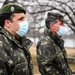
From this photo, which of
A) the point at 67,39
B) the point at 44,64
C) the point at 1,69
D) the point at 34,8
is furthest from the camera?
the point at 67,39

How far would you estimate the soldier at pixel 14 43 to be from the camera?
160 inches

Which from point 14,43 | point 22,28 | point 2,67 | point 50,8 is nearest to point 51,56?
point 22,28

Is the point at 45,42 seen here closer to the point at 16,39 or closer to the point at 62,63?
the point at 62,63

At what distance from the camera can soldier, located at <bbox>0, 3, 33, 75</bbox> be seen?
13.4 ft

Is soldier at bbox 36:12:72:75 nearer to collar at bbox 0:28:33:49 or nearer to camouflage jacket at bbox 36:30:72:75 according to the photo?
camouflage jacket at bbox 36:30:72:75

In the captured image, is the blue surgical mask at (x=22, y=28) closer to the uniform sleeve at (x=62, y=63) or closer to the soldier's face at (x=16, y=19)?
the soldier's face at (x=16, y=19)

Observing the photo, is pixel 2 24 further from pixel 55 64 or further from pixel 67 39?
pixel 67 39

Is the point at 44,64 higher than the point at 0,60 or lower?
lower

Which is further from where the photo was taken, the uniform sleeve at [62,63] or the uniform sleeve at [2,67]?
the uniform sleeve at [62,63]

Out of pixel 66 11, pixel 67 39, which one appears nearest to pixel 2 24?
pixel 66 11

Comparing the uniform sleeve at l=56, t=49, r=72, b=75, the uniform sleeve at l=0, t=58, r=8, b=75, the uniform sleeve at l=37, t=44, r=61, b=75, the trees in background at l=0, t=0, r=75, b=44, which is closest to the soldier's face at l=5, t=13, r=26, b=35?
the uniform sleeve at l=0, t=58, r=8, b=75

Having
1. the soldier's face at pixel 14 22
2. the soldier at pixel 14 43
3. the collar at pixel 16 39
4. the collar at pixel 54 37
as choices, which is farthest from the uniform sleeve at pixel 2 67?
the collar at pixel 54 37

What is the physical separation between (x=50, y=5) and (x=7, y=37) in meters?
16.6

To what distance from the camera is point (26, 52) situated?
4.43m
